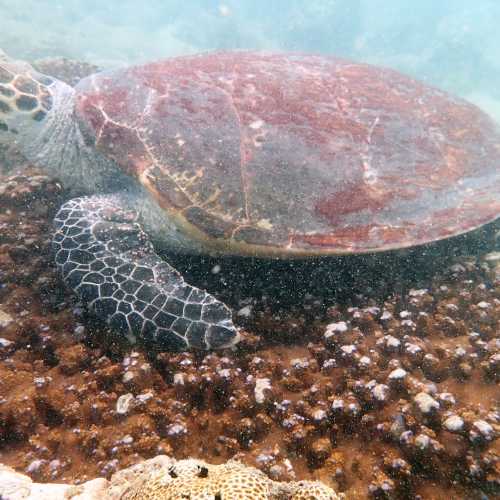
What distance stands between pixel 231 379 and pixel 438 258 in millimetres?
2155

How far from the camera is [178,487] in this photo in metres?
1.03

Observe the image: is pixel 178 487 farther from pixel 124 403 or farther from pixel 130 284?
pixel 130 284

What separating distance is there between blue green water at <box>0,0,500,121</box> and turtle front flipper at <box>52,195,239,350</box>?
56.0 feet

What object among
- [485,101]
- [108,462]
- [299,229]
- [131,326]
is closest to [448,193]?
[299,229]

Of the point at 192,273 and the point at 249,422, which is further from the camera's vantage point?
the point at 192,273

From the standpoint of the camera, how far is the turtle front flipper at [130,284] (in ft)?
6.87

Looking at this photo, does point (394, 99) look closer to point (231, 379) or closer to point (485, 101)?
point (231, 379)

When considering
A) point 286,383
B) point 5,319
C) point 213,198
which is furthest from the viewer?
point 213,198

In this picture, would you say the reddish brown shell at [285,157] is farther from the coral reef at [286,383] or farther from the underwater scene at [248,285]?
the coral reef at [286,383]

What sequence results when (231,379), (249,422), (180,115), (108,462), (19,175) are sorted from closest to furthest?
(108,462)
(249,422)
(231,379)
(180,115)
(19,175)

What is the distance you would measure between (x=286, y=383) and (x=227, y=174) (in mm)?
1546

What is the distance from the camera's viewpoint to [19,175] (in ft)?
11.8

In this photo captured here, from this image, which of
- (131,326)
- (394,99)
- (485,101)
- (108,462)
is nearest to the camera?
(108,462)

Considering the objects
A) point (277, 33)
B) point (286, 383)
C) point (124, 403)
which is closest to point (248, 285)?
point (286, 383)
